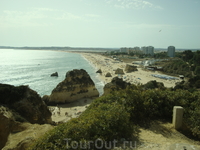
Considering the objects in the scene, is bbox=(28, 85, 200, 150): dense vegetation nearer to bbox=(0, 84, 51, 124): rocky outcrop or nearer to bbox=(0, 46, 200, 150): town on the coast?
bbox=(0, 46, 200, 150): town on the coast

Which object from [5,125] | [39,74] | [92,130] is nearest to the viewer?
[92,130]

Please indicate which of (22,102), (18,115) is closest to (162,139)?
(18,115)

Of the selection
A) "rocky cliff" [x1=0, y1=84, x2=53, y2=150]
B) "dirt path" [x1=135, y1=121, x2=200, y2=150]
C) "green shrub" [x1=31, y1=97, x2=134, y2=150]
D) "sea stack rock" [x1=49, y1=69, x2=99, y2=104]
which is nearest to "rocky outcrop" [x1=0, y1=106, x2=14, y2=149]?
"rocky cliff" [x1=0, y1=84, x2=53, y2=150]

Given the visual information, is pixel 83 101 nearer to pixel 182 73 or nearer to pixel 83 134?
pixel 83 134

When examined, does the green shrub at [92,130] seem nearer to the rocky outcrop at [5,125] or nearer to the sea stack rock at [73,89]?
the rocky outcrop at [5,125]

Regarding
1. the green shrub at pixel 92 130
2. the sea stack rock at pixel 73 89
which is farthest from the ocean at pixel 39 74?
the green shrub at pixel 92 130

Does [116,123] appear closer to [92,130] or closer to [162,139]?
[92,130]
